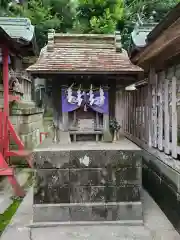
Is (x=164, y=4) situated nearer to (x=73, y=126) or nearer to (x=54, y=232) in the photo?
(x=73, y=126)

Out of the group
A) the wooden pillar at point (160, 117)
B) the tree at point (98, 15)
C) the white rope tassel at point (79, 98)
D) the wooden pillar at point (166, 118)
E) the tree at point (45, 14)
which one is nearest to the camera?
the wooden pillar at point (166, 118)

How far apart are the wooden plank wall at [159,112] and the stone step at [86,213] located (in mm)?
1526

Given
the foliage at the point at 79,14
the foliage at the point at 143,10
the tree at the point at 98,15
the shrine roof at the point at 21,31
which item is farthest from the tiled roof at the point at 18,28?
the foliage at the point at 143,10

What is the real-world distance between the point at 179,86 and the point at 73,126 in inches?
119

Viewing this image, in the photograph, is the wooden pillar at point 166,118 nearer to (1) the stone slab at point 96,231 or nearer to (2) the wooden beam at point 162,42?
(2) the wooden beam at point 162,42

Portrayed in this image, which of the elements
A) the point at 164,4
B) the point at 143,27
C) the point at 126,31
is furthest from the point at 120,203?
the point at 164,4

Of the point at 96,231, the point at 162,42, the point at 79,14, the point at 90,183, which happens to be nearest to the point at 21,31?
the point at 162,42

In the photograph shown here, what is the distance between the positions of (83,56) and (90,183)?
3360 millimetres

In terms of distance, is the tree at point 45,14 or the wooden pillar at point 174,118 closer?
the wooden pillar at point 174,118

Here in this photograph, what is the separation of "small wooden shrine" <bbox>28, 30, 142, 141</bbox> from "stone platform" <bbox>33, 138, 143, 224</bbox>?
166 centimetres

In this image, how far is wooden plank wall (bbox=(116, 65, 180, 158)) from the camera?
6223 mm

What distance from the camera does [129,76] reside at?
757 centimetres

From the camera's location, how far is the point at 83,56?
7.68m

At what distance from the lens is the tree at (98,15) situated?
15.7 m
